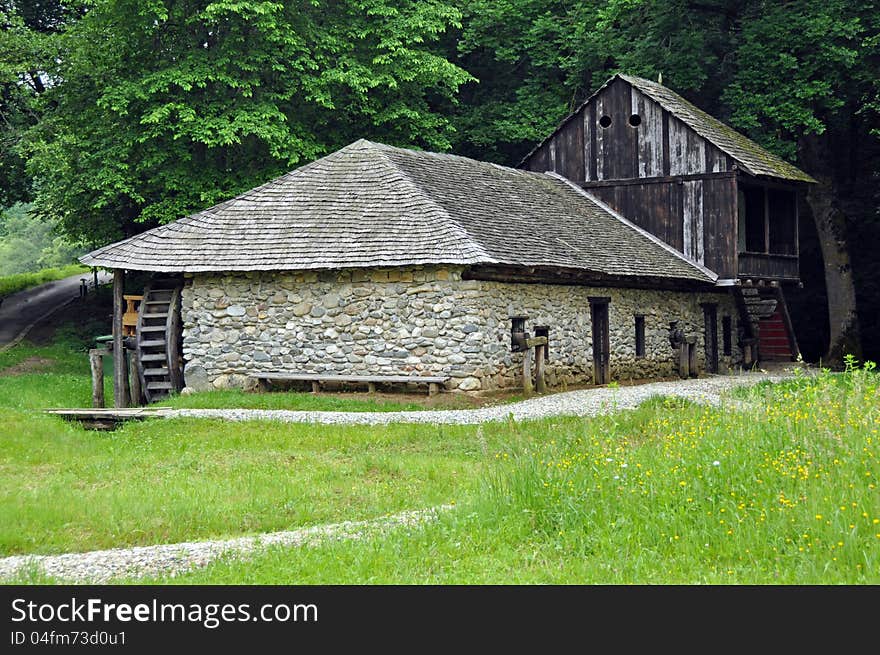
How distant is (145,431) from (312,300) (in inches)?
237

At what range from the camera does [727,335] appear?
3234cm

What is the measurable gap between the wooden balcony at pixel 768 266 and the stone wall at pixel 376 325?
6.54m

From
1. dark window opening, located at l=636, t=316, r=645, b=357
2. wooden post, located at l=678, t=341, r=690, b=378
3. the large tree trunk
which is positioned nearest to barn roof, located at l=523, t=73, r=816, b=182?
the large tree trunk

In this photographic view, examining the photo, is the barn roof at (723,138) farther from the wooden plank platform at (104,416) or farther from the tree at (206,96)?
the wooden plank platform at (104,416)

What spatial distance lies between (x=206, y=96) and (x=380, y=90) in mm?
5305

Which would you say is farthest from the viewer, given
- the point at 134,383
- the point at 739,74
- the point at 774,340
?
the point at 774,340

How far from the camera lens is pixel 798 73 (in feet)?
104

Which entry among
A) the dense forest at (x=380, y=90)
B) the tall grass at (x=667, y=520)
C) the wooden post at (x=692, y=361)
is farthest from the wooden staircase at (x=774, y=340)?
the tall grass at (x=667, y=520)

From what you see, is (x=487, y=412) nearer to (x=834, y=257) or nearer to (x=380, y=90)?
(x=380, y=90)

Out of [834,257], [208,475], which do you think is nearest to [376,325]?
[208,475]

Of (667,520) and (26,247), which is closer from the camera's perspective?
(667,520)

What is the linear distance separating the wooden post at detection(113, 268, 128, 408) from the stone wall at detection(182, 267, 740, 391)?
58.6 inches

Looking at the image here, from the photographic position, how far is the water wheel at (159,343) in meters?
24.4

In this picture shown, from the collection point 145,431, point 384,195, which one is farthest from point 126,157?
point 145,431
